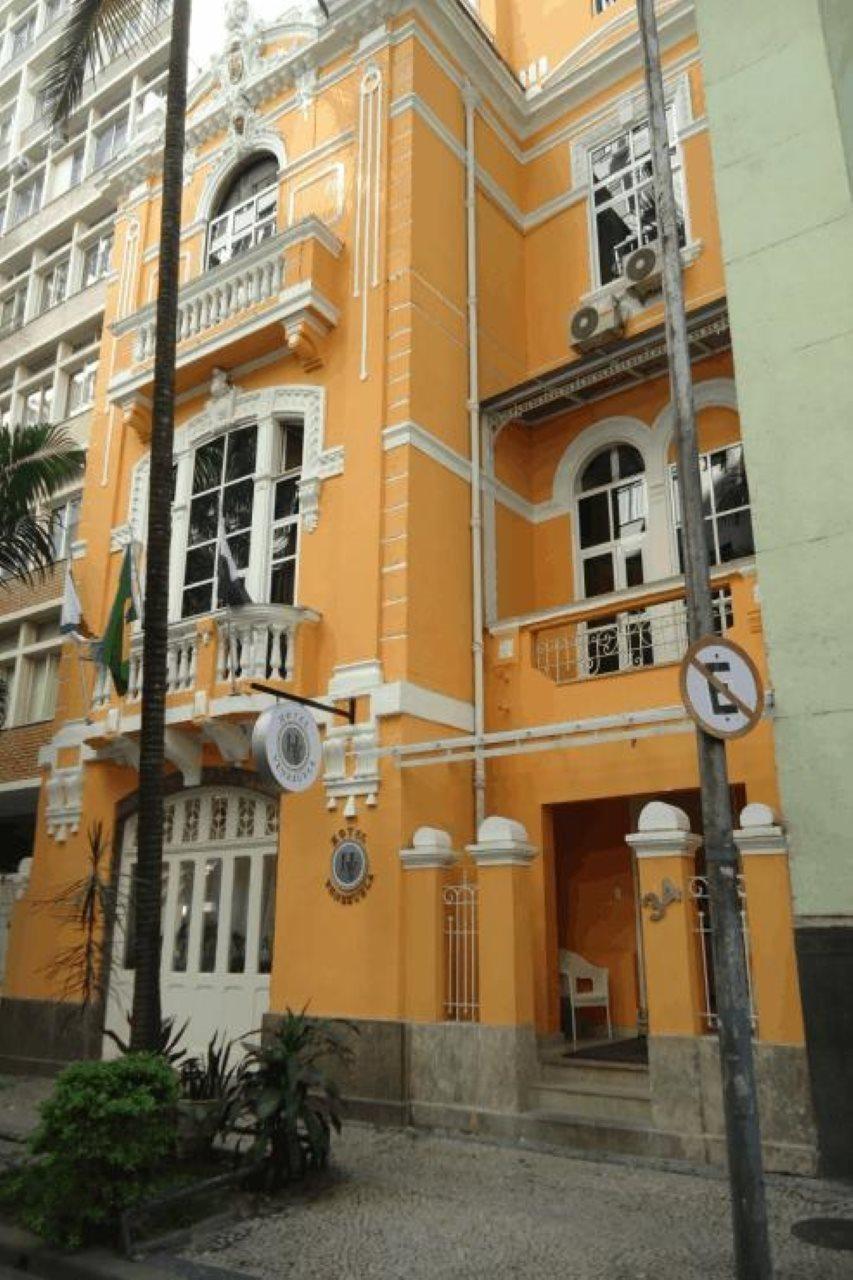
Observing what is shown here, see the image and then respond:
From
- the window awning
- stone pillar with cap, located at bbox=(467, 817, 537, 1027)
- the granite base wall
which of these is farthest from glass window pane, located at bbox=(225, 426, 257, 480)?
the granite base wall

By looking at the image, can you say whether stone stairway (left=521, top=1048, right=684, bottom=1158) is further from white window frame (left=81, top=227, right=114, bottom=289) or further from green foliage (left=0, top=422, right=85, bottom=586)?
white window frame (left=81, top=227, right=114, bottom=289)

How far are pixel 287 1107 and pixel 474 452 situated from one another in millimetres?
7962

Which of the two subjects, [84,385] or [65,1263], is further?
[84,385]

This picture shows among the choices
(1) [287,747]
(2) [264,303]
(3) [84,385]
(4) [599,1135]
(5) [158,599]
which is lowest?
(4) [599,1135]

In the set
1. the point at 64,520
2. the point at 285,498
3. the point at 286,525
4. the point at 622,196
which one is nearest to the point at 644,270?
the point at 622,196

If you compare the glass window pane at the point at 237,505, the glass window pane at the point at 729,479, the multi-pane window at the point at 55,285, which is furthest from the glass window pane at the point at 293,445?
the multi-pane window at the point at 55,285

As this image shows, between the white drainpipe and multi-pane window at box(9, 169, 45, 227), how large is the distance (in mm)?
14412

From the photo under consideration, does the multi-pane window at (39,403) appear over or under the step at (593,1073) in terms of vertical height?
over

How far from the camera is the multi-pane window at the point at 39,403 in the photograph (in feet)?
68.5

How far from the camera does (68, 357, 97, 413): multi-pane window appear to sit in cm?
2011

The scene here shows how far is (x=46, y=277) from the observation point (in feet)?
73.9

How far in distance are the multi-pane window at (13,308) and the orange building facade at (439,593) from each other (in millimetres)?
8235

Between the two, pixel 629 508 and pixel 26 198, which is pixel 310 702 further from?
pixel 26 198

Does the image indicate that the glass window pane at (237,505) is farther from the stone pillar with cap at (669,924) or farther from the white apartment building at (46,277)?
the stone pillar with cap at (669,924)
